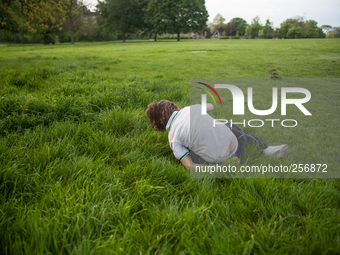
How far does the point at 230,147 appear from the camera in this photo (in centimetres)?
231

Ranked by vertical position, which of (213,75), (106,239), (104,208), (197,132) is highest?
(213,75)

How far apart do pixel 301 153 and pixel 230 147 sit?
0.96m

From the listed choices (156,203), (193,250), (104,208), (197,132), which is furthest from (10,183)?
(197,132)

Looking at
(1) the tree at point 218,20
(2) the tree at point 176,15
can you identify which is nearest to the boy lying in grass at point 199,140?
(2) the tree at point 176,15

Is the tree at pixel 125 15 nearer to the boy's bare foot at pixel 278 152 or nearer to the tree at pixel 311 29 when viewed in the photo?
the tree at pixel 311 29

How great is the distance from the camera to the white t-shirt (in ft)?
7.08

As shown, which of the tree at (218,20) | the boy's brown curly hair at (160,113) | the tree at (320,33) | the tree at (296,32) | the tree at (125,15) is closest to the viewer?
the boy's brown curly hair at (160,113)

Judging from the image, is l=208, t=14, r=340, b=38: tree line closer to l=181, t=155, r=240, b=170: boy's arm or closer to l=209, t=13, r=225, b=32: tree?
l=209, t=13, r=225, b=32: tree

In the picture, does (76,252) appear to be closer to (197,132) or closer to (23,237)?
(23,237)

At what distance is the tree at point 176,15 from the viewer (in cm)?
4322

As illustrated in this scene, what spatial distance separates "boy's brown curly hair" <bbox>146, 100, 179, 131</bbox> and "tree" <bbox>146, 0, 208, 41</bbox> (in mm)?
45650

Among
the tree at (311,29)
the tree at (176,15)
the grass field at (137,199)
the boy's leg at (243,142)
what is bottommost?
the grass field at (137,199)

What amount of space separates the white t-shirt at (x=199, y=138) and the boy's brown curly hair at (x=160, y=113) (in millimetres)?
224

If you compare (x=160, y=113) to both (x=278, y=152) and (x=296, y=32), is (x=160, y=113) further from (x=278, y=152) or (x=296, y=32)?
(x=296, y=32)
